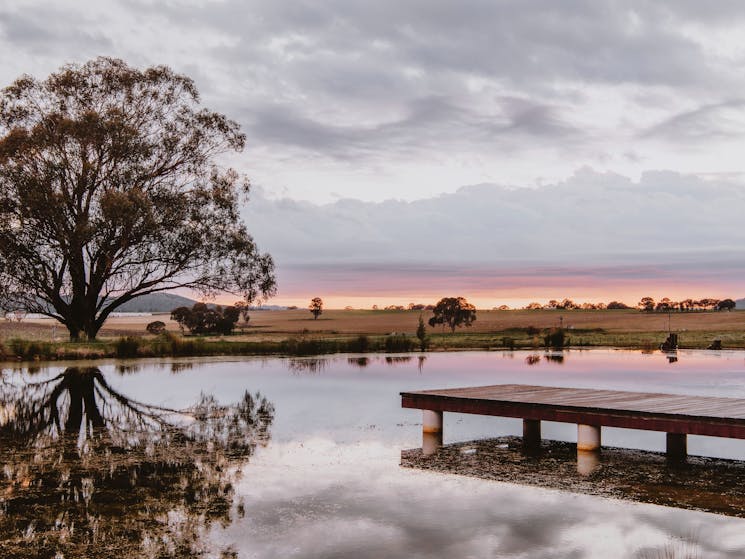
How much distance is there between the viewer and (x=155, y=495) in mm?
8125

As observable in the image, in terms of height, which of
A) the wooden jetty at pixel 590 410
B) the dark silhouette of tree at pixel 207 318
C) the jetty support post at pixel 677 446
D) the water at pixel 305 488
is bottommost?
the water at pixel 305 488

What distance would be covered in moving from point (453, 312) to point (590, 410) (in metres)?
78.5

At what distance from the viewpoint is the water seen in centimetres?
645

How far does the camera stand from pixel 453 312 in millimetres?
88562

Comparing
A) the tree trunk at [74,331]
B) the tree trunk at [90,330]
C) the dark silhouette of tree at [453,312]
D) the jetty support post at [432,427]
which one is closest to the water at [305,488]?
the jetty support post at [432,427]

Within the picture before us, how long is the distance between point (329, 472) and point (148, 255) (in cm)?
2671

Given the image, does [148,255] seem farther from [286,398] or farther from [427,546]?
[427,546]

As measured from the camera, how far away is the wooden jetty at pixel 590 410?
9414mm

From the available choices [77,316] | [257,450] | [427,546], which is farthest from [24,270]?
Answer: [427,546]

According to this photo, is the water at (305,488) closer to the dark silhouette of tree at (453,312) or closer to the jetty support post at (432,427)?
the jetty support post at (432,427)

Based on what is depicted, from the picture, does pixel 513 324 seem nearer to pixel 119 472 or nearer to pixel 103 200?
pixel 103 200

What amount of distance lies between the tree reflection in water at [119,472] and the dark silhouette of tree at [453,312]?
7238 centimetres

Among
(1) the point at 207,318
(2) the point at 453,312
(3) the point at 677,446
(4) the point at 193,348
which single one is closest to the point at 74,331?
(4) the point at 193,348

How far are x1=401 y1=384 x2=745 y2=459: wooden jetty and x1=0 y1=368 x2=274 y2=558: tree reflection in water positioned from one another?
2678mm
